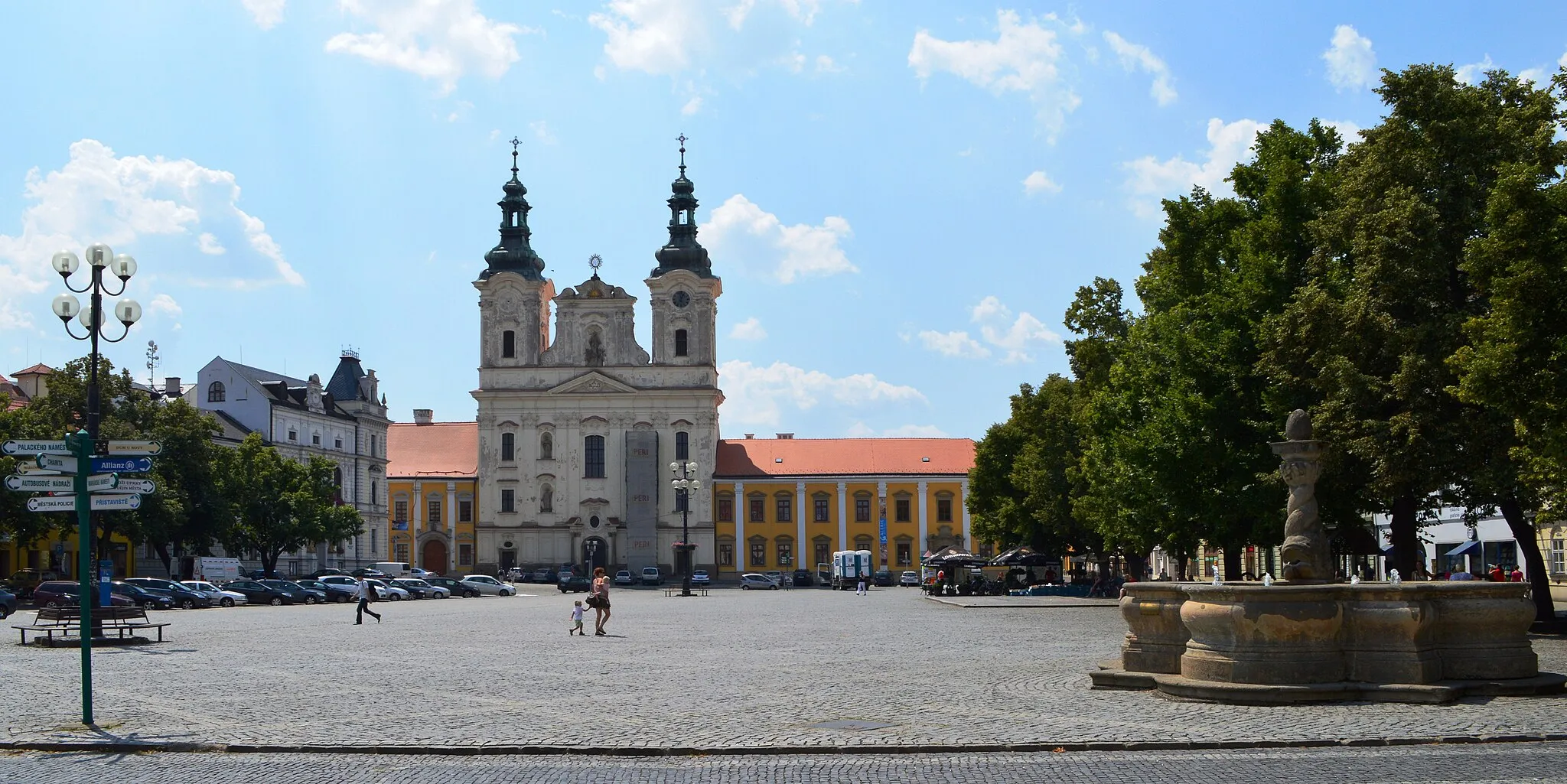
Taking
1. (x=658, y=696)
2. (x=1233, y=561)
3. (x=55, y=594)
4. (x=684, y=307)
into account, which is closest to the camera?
(x=658, y=696)

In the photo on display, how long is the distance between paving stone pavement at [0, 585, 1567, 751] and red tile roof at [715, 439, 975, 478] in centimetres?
7711

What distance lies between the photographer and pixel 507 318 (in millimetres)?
107312

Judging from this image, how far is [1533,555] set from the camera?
3075 cm

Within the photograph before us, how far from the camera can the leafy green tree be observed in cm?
7356

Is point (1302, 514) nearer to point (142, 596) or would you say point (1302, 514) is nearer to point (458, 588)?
point (142, 596)

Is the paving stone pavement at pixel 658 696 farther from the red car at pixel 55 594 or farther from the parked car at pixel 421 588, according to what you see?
the parked car at pixel 421 588

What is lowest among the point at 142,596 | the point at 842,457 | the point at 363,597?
the point at 142,596

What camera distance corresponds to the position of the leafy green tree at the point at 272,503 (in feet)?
241

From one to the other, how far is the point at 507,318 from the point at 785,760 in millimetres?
96595

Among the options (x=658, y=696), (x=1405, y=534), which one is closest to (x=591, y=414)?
(x=1405, y=534)

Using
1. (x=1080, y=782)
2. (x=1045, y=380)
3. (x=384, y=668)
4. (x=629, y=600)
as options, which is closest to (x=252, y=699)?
(x=384, y=668)

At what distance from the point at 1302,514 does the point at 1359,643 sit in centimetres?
210

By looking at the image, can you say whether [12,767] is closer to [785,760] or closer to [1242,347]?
[785,760]

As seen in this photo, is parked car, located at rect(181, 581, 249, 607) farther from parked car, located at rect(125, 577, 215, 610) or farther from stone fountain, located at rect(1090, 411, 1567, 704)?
stone fountain, located at rect(1090, 411, 1567, 704)
